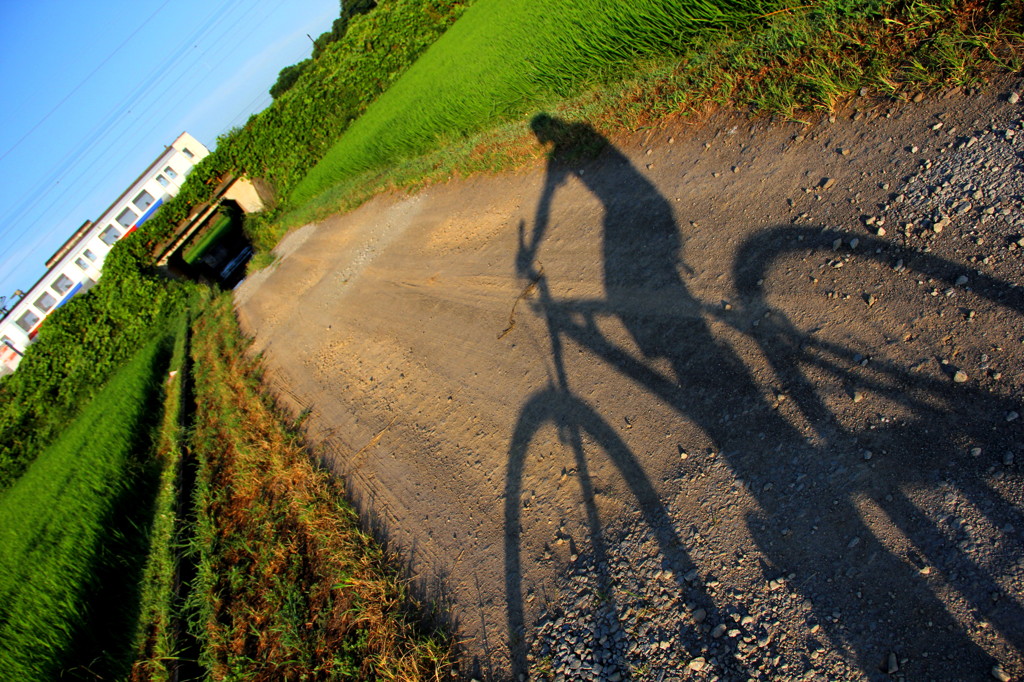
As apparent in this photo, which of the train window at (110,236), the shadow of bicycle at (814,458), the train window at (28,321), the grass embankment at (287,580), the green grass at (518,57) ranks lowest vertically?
the shadow of bicycle at (814,458)

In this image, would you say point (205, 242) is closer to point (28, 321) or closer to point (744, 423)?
point (744, 423)

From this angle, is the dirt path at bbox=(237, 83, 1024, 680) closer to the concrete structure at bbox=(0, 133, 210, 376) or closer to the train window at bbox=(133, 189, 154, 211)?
the concrete structure at bbox=(0, 133, 210, 376)

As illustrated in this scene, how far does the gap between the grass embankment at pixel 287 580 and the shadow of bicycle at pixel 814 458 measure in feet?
3.16

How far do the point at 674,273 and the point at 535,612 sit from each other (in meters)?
2.68

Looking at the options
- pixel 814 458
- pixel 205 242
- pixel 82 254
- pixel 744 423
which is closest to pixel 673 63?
pixel 744 423

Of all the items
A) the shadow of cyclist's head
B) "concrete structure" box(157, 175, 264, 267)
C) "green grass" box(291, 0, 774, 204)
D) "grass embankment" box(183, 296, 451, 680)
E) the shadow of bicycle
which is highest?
"concrete structure" box(157, 175, 264, 267)

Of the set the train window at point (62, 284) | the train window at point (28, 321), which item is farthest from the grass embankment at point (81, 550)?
the train window at point (28, 321)

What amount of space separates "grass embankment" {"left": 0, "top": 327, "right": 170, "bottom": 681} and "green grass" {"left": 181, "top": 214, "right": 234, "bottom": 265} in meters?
11.0

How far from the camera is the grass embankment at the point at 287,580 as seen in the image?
368cm

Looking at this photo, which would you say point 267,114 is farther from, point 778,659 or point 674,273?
point 778,659

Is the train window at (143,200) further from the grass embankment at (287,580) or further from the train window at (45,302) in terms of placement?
the grass embankment at (287,580)

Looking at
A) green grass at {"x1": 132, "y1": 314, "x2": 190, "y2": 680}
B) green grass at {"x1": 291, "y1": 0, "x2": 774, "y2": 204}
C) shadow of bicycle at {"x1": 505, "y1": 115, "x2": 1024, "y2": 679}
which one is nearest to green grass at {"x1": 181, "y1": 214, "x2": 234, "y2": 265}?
green grass at {"x1": 291, "y1": 0, "x2": 774, "y2": 204}

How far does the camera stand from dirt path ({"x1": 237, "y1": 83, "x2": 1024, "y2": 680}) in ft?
7.86

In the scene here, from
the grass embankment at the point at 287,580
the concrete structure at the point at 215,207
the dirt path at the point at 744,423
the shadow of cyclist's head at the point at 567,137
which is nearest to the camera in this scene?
the dirt path at the point at 744,423
